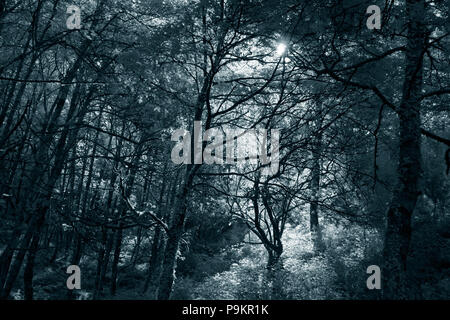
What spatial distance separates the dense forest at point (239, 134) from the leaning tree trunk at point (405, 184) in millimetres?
15

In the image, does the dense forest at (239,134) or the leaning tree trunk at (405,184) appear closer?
the leaning tree trunk at (405,184)

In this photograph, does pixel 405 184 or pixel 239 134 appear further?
pixel 239 134

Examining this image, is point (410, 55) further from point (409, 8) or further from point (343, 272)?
point (343, 272)

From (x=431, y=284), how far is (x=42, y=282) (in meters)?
19.3

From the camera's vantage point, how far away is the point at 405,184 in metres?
3.37

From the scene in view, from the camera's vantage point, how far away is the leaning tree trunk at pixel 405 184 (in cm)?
328

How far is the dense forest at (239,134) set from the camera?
375 cm

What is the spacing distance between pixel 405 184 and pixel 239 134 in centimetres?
342

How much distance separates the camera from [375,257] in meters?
11.9

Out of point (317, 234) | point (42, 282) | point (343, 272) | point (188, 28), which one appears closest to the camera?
point (188, 28)

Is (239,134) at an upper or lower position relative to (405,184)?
upper

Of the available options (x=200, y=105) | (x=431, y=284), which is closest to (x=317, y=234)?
(x=431, y=284)

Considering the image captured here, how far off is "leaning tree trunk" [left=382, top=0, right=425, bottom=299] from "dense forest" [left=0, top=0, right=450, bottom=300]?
0.05 ft
